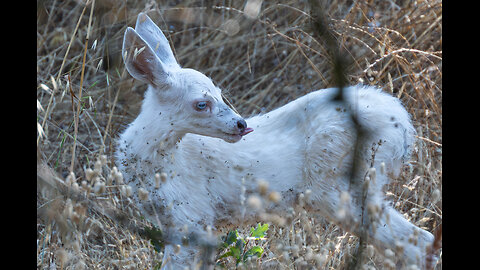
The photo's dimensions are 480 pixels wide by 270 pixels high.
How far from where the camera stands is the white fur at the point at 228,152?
2885 mm

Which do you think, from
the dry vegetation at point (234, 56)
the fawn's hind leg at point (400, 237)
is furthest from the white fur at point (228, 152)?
the dry vegetation at point (234, 56)

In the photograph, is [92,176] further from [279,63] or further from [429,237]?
[279,63]

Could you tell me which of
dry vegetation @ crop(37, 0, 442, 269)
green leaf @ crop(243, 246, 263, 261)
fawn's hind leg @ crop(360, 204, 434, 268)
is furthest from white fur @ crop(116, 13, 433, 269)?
dry vegetation @ crop(37, 0, 442, 269)

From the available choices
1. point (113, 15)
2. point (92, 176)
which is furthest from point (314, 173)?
point (113, 15)

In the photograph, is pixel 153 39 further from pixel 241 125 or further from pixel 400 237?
pixel 400 237

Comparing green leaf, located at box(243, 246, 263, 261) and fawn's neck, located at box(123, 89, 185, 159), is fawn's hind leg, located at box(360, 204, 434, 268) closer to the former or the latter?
green leaf, located at box(243, 246, 263, 261)

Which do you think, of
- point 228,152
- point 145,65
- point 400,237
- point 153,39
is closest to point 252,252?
point 228,152

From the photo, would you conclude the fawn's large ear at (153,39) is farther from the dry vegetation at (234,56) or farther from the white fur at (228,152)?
the dry vegetation at (234,56)

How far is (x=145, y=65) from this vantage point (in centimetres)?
292

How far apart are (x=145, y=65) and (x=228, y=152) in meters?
0.59

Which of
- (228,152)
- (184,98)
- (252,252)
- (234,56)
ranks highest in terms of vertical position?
(184,98)

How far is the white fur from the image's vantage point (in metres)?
2.88

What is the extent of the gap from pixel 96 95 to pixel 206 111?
2243 mm

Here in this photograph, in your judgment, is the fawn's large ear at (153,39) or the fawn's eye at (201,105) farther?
the fawn's large ear at (153,39)
